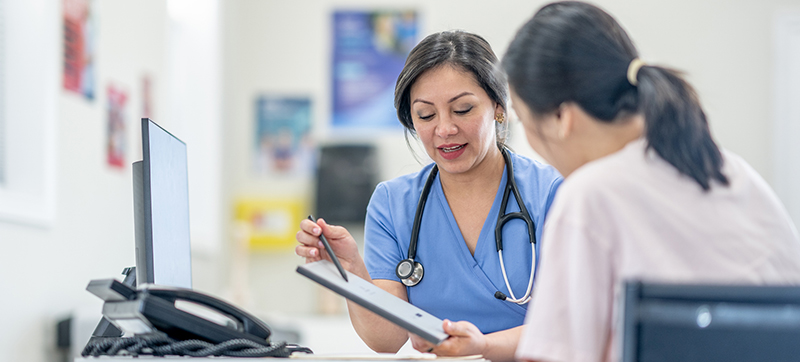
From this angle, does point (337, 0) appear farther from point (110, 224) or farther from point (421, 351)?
point (421, 351)

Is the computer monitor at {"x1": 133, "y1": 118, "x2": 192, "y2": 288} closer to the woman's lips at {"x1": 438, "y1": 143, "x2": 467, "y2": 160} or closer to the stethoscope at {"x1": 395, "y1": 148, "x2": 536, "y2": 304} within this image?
the stethoscope at {"x1": 395, "y1": 148, "x2": 536, "y2": 304}

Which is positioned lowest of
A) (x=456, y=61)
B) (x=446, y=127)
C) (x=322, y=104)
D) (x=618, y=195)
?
(x=618, y=195)

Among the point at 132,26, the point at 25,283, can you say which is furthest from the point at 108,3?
the point at 25,283

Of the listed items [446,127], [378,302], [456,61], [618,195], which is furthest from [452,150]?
[618,195]

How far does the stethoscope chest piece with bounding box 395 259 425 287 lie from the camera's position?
57.1 inches

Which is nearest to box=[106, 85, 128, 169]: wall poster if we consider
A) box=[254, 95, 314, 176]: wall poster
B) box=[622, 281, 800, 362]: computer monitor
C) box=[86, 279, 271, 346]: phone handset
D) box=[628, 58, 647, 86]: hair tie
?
box=[254, 95, 314, 176]: wall poster

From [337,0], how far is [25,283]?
2.85 meters

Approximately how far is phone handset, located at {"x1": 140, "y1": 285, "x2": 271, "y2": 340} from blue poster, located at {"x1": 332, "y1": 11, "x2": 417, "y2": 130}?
3.48 m

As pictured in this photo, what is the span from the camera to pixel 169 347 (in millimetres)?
924

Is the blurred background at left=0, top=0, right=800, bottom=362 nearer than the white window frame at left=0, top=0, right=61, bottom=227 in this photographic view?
No

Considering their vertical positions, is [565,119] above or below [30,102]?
below

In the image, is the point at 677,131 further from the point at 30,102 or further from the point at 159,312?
the point at 30,102

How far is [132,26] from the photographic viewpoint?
302 cm

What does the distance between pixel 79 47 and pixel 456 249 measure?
175 centimetres
